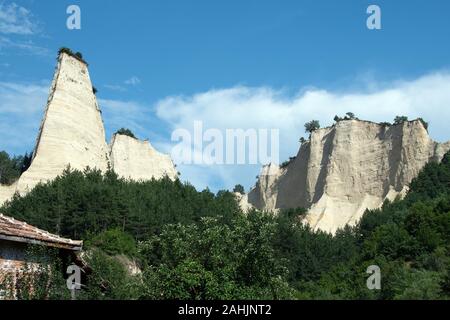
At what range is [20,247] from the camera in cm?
1229

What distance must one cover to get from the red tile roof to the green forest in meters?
0.80

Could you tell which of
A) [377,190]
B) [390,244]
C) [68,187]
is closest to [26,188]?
[68,187]

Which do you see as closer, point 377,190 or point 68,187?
point 68,187

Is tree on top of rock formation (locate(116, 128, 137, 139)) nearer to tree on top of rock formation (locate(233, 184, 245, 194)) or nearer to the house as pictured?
tree on top of rock formation (locate(233, 184, 245, 194))

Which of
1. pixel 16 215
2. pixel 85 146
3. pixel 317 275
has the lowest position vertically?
pixel 317 275

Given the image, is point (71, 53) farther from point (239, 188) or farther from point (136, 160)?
point (239, 188)

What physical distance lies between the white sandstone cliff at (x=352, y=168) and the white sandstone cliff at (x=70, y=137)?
20911mm

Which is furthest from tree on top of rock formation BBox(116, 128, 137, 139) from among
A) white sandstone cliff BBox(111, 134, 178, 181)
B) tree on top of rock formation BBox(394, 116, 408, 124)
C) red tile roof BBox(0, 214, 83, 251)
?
red tile roof BBox(0, 214, 83, 251)

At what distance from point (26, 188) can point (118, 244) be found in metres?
18.1

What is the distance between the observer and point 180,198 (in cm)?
5956

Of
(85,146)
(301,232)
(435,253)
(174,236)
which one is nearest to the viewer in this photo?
(174,236)

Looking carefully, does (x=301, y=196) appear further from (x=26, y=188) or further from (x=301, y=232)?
(x=26, y=188)

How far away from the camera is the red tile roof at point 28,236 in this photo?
1191 cm

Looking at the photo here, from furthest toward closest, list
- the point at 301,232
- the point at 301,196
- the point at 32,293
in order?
the point at 301,196 < the point at 301,232 < the point at 32,293
